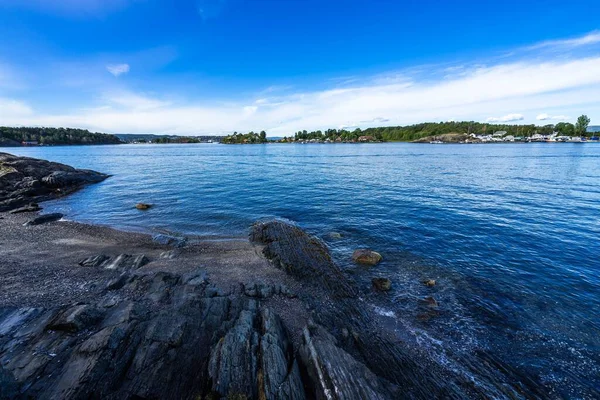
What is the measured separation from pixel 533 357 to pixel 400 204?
22192mm

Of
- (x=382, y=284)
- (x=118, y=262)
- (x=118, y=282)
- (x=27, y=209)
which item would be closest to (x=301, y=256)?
(x=382, y=284)

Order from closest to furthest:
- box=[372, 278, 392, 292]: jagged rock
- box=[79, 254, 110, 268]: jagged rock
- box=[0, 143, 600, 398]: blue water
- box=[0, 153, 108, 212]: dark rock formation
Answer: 1. box=[0, 143, 600, 398]: blue water
2. box=[372, 278, 392, 292]: jagged rock
3. box=[79, 254, 110, 268]: jagged rock
4. box=[0, 153, 108, 212]: dark rock formation

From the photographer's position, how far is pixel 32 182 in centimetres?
3625

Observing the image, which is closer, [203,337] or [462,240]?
[203,337]

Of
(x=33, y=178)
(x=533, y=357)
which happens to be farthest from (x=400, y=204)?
(x=33, y=178)

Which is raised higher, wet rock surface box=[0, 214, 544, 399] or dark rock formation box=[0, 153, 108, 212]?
dark rock formation box=[0, 153, 108, 212]

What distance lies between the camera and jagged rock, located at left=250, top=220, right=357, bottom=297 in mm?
14383

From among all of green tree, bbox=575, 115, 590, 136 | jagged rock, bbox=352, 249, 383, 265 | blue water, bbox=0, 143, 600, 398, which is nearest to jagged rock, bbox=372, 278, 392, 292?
blue water, bbox=0, 143, 600, 398

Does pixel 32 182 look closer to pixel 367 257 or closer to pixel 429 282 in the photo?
pixel 367 257

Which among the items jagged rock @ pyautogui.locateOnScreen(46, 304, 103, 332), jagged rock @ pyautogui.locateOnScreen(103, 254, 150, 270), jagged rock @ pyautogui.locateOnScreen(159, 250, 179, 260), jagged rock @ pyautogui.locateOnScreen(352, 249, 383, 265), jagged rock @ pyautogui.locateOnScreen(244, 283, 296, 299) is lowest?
jagged rock @ pyautogui.locateOnScreen(352, 249, 383, 265)

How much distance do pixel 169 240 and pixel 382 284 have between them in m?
17.1

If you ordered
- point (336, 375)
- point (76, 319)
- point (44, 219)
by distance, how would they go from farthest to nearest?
point (44, 219) → point (76, 319) → point (336, 375)

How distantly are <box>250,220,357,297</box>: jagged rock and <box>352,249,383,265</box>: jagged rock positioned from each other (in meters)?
2.04

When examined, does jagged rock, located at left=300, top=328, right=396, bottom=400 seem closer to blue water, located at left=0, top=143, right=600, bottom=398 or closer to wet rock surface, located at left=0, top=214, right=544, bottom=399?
wet rock surface, located at left=0, top=214, right=544, bottom=399
